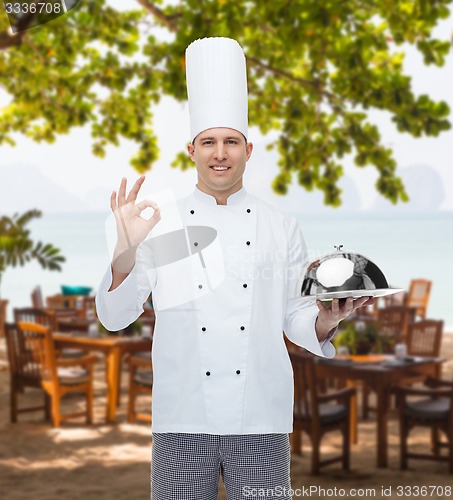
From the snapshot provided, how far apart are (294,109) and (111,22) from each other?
67.2 inches

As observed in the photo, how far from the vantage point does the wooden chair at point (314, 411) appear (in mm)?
5031

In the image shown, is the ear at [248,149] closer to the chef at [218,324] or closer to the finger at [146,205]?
the chef at [218,324]

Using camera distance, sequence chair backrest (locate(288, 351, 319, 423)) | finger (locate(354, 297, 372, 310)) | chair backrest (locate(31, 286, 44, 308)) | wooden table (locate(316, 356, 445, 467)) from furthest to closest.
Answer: chair backrest (locate(31, 286, 44, 308))
wooden table (locate(316, 356, 445, 467))
chair backrest (locate(288, 351, 319, 423))
finger (locate(354, 297, 372, 310))

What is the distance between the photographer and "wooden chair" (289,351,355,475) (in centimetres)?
503

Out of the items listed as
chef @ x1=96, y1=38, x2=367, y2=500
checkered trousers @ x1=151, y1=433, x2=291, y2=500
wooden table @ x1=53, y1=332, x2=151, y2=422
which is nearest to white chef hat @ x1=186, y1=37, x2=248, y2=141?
chef @ x1=96, y1=38, x2=367, y2=500

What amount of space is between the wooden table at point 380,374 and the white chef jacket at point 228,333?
11.3ft

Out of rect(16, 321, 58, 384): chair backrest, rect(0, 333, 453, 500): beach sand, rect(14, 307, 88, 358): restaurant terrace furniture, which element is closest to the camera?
rect(0, 333, 453, 500): beach sand

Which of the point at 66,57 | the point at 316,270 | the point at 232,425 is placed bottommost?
the point at 232,425

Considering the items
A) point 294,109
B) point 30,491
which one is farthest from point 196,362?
point 294,109

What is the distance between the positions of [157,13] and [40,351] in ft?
9.19

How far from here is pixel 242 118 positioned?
6.68 feet

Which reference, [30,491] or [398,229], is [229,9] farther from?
[398,229]

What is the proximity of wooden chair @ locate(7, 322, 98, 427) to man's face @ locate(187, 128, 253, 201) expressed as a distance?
14.4ft

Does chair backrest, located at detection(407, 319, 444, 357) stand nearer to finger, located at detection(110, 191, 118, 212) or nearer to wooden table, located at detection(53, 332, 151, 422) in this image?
wooden table, located at detection(53, 332, 151, 422)
